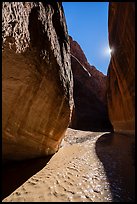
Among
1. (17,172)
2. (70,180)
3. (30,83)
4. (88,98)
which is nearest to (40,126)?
(17,172)

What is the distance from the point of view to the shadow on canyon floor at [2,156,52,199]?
13.9 ft

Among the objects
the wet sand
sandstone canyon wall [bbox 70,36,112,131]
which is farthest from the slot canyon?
sandstone canyon wall [bbox 70,36,112,131]

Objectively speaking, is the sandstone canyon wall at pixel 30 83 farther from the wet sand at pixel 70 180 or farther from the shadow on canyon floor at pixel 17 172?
the wet sand at pixel 70 180

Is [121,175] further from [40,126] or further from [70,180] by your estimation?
[40,126]

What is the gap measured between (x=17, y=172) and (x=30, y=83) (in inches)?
103

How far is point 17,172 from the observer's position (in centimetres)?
491

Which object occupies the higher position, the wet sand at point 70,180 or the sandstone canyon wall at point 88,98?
the sandstone canyon wall at point 88,98

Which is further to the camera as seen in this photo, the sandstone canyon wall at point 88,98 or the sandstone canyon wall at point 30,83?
the sandstone canyon wall at point 88,98

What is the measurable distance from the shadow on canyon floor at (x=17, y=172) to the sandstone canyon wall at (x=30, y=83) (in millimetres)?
233

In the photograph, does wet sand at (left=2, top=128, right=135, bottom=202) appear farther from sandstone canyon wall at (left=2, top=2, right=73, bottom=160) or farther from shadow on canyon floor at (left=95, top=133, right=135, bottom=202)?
sandstone canyon wall at (left=2, top=2, right=73, bottom=160)

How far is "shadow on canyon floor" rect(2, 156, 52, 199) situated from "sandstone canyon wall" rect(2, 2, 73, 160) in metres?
0.23

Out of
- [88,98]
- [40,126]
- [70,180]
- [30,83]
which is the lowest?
[70,180]

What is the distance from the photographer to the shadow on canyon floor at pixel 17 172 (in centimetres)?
424

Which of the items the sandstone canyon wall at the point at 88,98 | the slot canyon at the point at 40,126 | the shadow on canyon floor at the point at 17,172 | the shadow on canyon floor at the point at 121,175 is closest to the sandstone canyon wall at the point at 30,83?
the slot canyon at the point at 40,126
